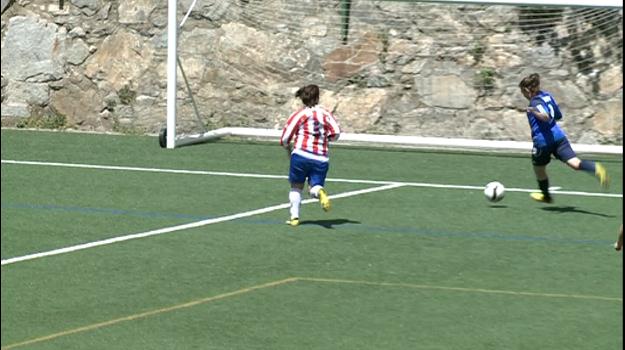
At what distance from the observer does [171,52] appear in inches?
735

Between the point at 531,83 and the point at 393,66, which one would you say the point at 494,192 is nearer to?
the point at 531,83

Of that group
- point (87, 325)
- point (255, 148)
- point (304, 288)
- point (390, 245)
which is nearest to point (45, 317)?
point (87, 325)

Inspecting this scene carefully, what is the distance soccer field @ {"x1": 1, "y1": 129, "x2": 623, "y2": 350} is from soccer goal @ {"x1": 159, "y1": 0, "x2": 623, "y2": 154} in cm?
145

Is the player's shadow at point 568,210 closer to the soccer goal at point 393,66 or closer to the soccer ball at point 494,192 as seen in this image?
the soccer ball at point 494,192

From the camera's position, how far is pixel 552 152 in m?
14.5

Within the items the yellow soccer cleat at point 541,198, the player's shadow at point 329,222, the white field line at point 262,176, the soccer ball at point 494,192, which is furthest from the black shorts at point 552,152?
the player's shadow at point 329,222

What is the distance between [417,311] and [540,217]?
4437 millimetres

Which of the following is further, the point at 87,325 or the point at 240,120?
the point at 240,120

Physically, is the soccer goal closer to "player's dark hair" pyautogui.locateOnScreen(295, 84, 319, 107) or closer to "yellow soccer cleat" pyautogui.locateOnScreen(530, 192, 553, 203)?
"yellow soccer cleat" pyautogui.locateOnScreen(530, 192, 553, 203)

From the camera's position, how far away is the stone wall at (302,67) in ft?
63.4

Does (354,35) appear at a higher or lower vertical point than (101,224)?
higher

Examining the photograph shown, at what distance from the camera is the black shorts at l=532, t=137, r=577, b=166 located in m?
14.4

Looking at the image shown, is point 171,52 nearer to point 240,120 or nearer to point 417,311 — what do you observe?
point 240,120

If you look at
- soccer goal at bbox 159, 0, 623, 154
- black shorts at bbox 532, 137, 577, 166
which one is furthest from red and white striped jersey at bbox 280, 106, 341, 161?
soccer goal at bbox 159, 0, 623, 154
